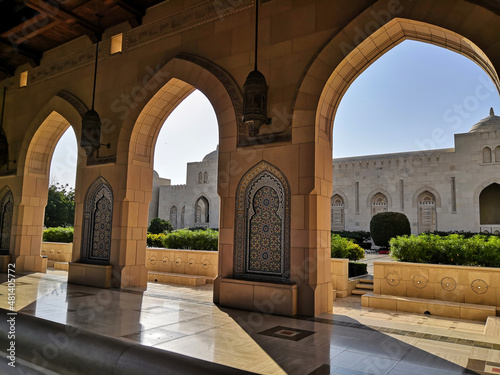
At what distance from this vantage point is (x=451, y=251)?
6211 mm

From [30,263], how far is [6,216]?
1355 millimetres

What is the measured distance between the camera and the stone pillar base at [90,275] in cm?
671

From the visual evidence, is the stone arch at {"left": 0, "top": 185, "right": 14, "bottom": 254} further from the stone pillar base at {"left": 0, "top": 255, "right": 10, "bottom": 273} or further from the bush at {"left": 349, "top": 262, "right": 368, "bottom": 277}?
the bush at {"left": 349, "top": 262, "right": 368, "bottom": 277}

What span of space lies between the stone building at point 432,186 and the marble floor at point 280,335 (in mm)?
15076

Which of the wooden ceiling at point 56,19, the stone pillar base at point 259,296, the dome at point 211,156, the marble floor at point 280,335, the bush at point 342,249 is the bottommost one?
the marble floor at point 280,335

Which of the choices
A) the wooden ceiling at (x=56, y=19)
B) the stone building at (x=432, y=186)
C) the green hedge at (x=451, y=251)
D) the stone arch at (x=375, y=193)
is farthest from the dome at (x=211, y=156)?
the green hedge at (x=451, y=251)

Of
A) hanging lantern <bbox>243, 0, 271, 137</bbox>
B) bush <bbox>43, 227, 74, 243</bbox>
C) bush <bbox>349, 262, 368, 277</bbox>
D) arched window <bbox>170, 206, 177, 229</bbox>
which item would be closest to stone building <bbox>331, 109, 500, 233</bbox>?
arched window <bbox>170, 206, 177, 229</bbox>

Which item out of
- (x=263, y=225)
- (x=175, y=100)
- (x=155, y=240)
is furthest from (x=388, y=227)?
(x=263, y=225)

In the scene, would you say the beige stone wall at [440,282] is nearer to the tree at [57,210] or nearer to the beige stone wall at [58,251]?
the beige stone wall at [58,251]

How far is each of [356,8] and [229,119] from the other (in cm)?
218

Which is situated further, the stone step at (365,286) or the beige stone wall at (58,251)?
the beige stone wall at (58,251)

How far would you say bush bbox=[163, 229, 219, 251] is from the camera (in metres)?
8.84

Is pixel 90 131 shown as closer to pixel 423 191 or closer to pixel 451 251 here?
pixel 451 251

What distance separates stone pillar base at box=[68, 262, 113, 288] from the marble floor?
0.95 metres
